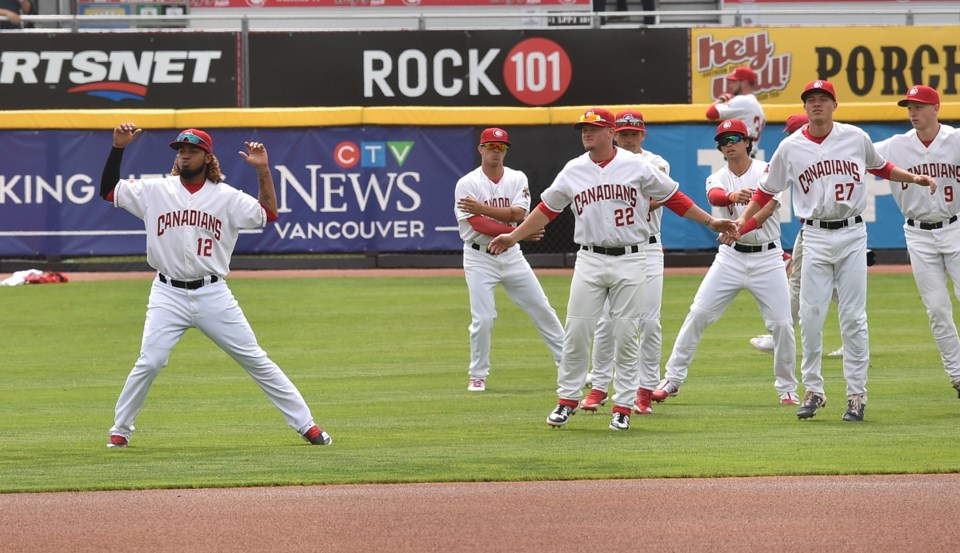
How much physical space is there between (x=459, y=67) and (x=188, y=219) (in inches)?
626

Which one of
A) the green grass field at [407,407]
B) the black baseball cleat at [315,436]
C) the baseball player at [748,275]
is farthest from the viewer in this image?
the baseball player at [748,275]

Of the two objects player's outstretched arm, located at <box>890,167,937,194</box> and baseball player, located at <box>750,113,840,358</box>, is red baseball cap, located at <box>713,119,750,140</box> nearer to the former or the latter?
baseball player, located at <box>750,113,840,358</box>

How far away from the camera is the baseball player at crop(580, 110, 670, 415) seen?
429 inches

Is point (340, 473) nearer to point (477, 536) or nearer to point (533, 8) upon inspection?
point (477, 536)

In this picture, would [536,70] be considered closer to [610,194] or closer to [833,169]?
[833,169]

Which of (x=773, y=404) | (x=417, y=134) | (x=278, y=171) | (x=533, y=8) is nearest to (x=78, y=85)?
(x=278, y=171)

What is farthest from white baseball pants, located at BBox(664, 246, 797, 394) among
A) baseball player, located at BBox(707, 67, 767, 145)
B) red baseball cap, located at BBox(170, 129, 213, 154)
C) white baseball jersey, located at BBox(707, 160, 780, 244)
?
baseball player, located at BBox(707, 67, 767, 145)

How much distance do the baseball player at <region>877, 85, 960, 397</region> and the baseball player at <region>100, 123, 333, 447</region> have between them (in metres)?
4.90

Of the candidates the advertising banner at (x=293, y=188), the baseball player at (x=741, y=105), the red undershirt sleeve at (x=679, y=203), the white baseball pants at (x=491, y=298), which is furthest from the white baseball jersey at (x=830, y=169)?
the advertising banner at (x=293, y=188)

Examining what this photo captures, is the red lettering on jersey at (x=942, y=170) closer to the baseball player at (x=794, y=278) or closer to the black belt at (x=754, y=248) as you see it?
the baseball player at (x=794, y=278)

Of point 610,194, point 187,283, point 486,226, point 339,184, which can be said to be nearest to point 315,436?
point 187,283

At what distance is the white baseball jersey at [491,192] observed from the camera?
1298 centimetres

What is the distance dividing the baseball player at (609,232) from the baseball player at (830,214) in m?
0.56

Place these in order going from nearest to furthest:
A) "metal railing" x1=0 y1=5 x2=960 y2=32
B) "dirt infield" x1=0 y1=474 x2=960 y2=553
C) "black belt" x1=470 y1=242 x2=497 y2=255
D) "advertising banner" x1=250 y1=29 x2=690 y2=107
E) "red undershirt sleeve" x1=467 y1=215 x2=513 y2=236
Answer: "dirt infield" x1=0 y1=474 x2=960 y2=553, "red undershirt sleeve" x1=467 y1=215 x2=513 y2=236, "black belt" x1=470 y1=242 x2=497 y2=255, "metal railing" x1=0 y1=5 x2=960 y2=32, "advertising banner" x1=250 y1=29 x2=690 y2=107
